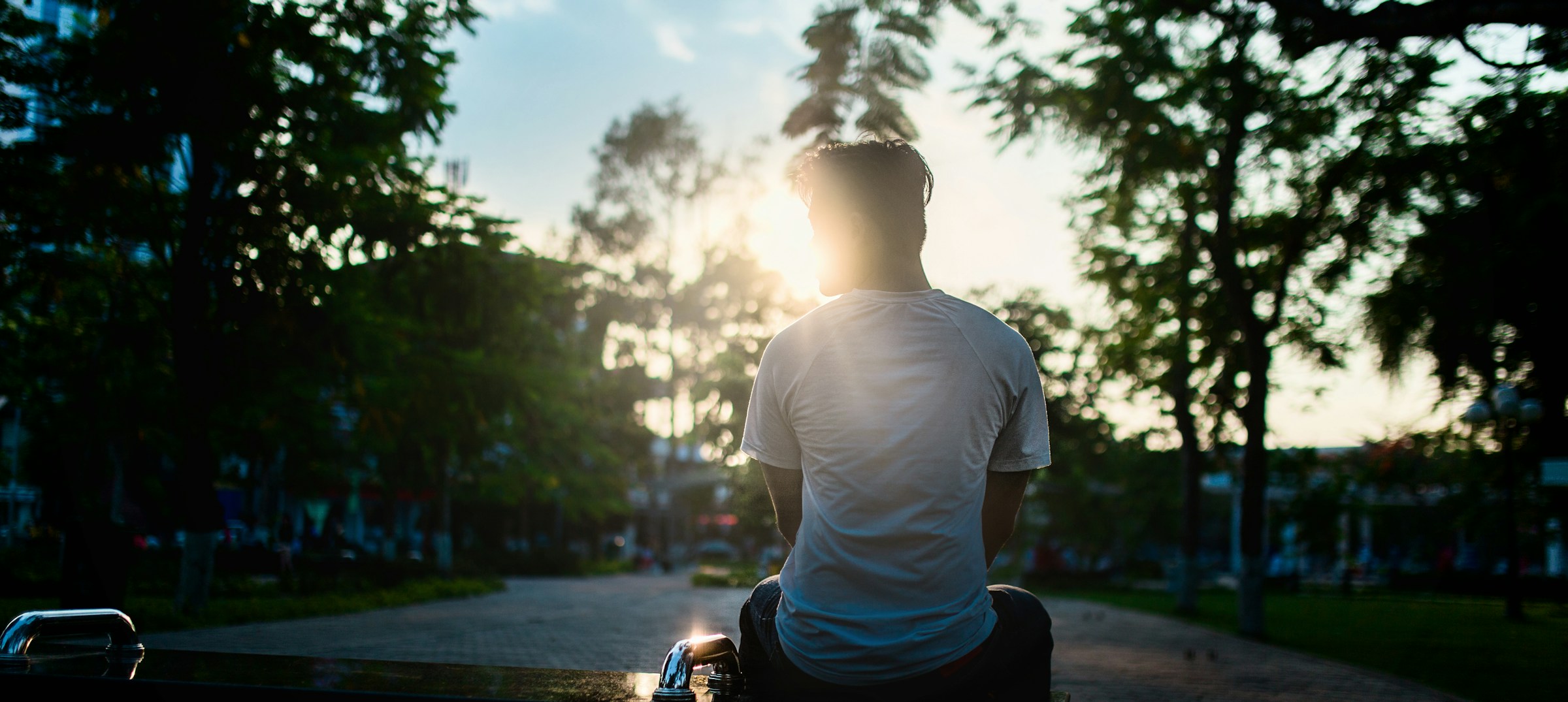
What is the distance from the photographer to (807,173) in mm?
2273

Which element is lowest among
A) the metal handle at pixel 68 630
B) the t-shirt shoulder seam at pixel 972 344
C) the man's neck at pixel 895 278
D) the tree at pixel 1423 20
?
the metal handle at pixel 68 630

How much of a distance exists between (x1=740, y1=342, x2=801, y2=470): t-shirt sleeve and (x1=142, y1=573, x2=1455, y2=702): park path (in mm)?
4580

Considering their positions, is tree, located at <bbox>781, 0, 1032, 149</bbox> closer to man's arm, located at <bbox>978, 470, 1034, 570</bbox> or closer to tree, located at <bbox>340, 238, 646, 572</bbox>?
man's arm, located at <bbox>978, 470, 1034, 570</bbox>

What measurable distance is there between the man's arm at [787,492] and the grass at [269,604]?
39.6ft

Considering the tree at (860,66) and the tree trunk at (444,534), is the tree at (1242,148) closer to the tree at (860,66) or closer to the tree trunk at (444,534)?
the tree at (860,66)

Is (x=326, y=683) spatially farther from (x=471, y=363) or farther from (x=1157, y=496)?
(x=1157, y=496)

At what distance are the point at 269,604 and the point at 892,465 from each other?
16656mm

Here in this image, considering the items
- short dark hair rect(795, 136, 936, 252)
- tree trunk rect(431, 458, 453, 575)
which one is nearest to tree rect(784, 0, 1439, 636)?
short dark hair rect(795, 136, 936, 252)

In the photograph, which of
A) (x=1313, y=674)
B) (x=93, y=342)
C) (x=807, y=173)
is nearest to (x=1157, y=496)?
(x=1313, y=674)

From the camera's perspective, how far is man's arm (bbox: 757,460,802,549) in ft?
7.18

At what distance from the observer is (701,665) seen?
2184mm

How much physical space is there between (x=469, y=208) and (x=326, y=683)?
1516cm

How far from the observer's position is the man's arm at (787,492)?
2.19 meters

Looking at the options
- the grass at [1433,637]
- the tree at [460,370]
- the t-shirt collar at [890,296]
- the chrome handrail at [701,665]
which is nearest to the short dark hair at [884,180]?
the t-shirt collar at [890,296]
